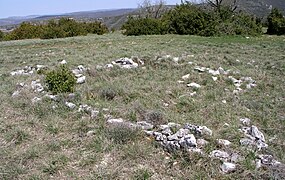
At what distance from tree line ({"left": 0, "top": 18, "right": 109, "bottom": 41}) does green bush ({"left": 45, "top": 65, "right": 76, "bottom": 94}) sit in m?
24.4

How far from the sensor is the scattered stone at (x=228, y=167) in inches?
169

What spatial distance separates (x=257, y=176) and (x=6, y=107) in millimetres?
5514

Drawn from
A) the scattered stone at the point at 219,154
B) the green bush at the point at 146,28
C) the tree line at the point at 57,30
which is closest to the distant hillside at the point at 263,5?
the tree line at the point at 57,30

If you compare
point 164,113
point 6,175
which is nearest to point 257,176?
point 164,113

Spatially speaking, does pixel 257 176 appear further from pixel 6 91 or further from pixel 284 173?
pixel 6 91

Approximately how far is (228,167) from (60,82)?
16.3 ft

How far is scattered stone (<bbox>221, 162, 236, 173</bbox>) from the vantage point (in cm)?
430

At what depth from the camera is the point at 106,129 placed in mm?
5559

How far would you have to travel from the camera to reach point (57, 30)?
31797 millimetres

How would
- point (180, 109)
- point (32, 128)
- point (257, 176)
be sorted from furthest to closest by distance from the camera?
point (180, 109)
point (32, 128)
point (257, 176)

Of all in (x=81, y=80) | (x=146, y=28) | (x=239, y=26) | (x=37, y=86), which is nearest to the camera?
(x=37, y=86)

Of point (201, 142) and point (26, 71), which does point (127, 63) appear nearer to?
point (26, 71)

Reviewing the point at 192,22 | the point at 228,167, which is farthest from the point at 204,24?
the point at 228,167

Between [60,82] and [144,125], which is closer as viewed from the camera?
[144,125]
